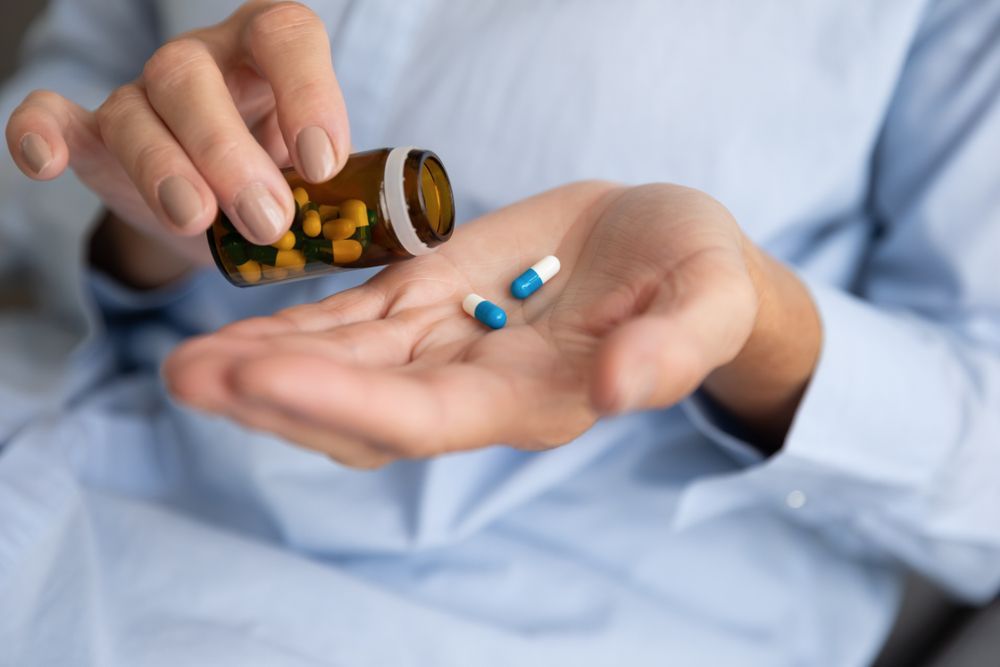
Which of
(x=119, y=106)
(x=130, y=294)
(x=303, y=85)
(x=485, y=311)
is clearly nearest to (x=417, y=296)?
(x=485, y=311)

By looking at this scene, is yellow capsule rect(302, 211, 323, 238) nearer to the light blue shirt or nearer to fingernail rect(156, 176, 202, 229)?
fingernail rect(156, 176, 202, 229)

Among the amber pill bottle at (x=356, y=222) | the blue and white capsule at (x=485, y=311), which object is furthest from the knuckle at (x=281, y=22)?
the blue and white capsule at (x=485, y=311)

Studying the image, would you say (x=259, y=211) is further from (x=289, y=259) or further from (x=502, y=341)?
(x=502, y=341)

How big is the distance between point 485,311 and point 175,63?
29 centimetres

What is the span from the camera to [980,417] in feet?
2.40

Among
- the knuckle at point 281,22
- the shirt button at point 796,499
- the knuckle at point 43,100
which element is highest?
the knuckle at point 281,22

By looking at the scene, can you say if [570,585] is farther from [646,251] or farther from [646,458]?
[646,251]

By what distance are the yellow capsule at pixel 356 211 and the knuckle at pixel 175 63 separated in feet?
0.48

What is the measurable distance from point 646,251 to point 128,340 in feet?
2.46

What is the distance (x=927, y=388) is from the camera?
0.72 meters

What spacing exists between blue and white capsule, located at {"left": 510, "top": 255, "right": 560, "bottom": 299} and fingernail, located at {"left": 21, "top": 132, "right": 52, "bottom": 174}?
36 cm

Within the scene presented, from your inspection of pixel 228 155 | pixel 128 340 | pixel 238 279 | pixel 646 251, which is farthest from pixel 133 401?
pixel 646 251

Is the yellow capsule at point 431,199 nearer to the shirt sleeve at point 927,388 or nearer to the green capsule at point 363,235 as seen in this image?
the green capsule at point 363,235

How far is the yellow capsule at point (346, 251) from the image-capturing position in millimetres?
577
